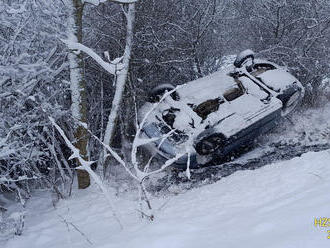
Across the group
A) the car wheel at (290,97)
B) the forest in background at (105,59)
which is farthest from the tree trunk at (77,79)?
the car wheel at (290,97)

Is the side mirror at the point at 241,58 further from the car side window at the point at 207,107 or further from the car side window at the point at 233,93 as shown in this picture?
the car side window at the point at 207,107

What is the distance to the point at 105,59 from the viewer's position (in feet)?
28.4

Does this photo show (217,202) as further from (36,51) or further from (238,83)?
(36,51)

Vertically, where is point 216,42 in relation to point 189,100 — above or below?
above

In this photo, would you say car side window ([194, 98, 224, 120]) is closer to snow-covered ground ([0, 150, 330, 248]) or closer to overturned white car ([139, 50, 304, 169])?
overturned white car ([139, 50, 304, 169])

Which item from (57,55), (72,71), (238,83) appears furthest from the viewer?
(238,83)

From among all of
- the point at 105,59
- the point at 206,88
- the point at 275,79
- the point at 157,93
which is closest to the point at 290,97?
the point at 275,79

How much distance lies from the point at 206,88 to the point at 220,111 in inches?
32.0

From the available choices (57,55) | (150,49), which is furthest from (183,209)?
(150,49)

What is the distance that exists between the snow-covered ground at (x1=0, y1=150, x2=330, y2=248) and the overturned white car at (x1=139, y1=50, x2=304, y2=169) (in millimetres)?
828

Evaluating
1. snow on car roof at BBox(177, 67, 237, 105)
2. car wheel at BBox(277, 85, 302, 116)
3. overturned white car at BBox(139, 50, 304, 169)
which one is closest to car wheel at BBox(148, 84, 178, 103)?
overturned white car at BBox(139, 50, 304, 169)

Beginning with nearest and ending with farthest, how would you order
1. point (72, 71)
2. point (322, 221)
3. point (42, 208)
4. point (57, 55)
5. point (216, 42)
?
point (322, 221), point (72, 71), point (42, 208), point (57, 55), point (216, 42)

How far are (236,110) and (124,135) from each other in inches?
118

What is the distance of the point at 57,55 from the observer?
7238 millimetres
